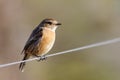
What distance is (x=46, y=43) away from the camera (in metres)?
14.4

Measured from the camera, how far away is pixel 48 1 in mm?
24031

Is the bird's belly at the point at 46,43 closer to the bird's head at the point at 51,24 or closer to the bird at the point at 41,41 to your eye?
the bird at the point at 41,41

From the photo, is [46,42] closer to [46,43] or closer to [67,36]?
[46,43]

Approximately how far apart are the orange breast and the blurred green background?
5431 mm

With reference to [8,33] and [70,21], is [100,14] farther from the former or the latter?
[8,33]

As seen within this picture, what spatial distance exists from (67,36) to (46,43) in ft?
25.3

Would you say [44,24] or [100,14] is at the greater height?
[44,24]

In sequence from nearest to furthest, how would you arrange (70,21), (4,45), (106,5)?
(4,45) < (70,21) < (106,5)

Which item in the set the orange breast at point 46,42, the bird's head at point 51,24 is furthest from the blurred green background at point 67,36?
the orange breast at point 46,42

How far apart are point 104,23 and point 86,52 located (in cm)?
151

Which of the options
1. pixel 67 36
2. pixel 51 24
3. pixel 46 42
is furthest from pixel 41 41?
pixel 67 36

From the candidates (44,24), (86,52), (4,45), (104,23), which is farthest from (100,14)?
(44,24)

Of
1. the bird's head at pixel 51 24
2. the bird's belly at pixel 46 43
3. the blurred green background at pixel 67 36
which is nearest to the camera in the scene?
the bird's belly at pixel 46 43

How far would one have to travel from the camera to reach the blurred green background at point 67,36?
20812 mm
